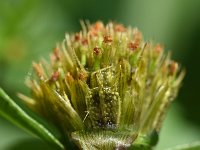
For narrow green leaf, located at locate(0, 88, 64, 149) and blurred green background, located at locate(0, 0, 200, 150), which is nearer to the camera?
narrow green leaf, located at locate(0, 88, 64, 149)

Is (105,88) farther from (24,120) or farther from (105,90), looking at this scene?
(24,120)

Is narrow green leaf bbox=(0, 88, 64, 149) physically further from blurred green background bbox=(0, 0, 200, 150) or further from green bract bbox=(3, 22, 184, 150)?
blurred green background bbox=(0, 0, 200, 150)

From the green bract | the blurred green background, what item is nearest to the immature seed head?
the green bract

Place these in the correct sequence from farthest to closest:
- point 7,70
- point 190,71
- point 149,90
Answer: point 190,71
point 7,70
point 149,90

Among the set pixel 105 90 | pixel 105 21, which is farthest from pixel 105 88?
pixel 105 21

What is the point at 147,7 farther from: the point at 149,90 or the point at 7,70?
the point at 149,90

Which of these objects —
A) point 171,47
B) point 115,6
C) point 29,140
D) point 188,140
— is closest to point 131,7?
point 115,6
